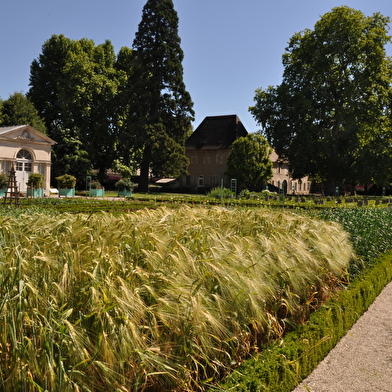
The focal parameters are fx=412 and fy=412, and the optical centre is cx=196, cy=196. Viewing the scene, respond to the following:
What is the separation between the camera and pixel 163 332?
2.76m

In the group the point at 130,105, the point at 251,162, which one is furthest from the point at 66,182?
the point at 251,162

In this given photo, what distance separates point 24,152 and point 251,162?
19154mm

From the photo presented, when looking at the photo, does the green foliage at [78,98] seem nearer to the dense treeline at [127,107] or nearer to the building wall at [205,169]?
the dense treeline at [127,107]

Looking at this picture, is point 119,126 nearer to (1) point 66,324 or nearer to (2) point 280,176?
(2) point 280,176

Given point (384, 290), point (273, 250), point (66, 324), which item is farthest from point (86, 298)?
point (384, 290)

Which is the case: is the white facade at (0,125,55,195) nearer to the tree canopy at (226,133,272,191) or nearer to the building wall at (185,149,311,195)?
the tree canopy at (226,133,272,191)

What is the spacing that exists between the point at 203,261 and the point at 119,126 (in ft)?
130

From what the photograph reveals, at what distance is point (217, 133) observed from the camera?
50500 mm

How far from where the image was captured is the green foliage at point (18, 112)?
38188mm

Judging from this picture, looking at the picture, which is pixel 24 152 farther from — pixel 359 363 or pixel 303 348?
pixel 303 348

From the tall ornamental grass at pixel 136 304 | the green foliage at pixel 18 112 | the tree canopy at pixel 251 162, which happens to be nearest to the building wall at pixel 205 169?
the tree canopy at pixel 251 162

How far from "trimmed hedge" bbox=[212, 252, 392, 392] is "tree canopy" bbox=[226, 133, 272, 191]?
31.8 meters

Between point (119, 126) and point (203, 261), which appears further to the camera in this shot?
point (119, 126)

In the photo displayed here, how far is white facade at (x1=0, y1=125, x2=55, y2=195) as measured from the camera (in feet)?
96.0
